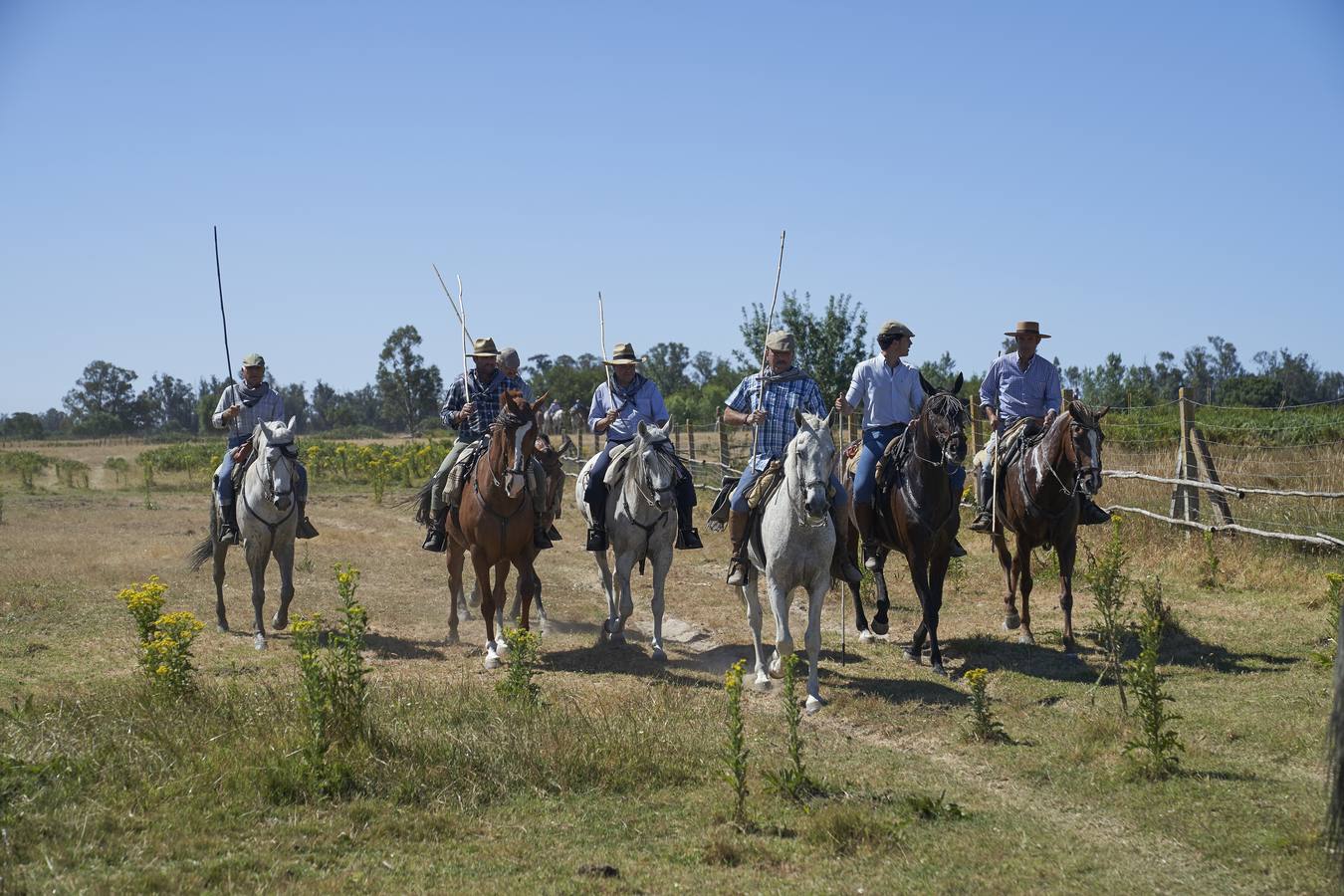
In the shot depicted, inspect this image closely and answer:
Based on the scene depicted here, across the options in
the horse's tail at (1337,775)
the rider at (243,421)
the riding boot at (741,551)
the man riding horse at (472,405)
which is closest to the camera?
the horse's tail at (1337,775)

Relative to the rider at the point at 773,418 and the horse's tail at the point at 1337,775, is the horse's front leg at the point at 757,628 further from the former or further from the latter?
the horse's tail at the point at 1337,775

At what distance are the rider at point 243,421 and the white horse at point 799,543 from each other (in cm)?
546

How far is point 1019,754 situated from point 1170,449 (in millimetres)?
12212

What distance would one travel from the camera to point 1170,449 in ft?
58.1

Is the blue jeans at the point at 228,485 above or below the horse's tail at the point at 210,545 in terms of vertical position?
above

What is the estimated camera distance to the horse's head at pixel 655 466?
32.3ft

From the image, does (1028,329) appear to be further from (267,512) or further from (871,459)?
(267,512)

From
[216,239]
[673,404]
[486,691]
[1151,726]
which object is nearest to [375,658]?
[486,691]

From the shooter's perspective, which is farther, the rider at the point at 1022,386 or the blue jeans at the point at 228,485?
the blue jeans at the point at 228,485

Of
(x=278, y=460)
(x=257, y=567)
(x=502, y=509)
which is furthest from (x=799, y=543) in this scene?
(x=257, y=567)

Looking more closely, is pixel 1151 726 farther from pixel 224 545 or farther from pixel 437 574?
pixel 437 574

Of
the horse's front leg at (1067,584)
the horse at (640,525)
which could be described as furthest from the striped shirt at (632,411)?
the horse's front leg at (1067,584)

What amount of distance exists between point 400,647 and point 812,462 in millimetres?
5224

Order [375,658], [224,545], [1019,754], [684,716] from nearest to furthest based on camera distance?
[1019,754] → [684,716] → [375,658] → [224,545]
